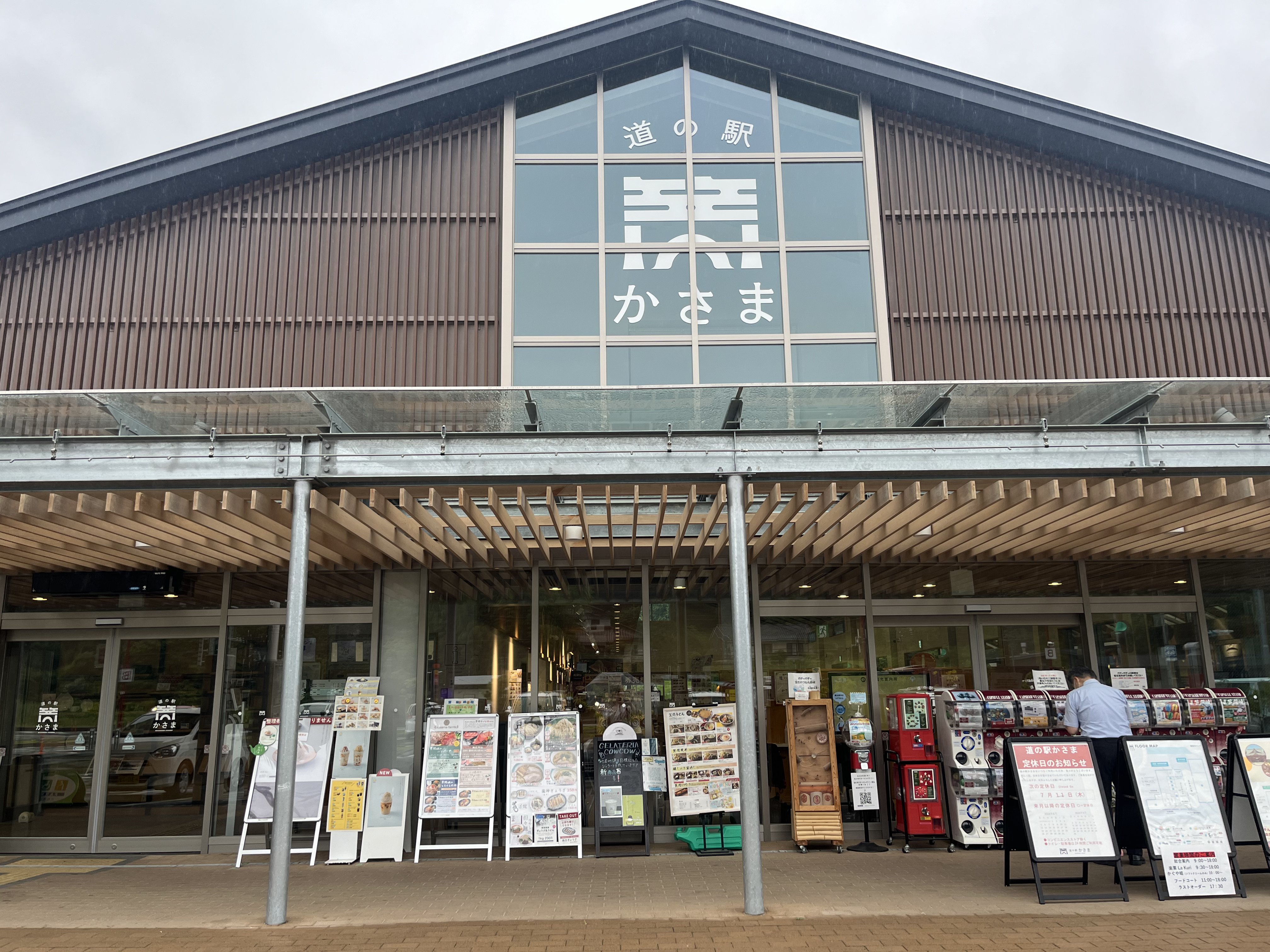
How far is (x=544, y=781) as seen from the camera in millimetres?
7477

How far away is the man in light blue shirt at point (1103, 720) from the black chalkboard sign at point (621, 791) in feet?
10.9

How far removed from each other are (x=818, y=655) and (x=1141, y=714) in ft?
8.57

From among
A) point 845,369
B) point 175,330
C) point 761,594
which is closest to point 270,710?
point 175,330

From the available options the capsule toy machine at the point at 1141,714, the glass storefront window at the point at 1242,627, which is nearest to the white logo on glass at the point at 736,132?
the glass storefront window at the point at 1242,627

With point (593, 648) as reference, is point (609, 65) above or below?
above

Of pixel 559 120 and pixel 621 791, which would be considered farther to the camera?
pixel 559 120

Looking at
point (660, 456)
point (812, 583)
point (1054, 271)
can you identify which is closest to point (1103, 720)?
point (812, 583)

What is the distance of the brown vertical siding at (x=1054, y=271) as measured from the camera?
917 cm

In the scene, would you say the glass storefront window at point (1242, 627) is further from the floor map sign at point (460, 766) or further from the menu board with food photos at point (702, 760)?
the floor map sign at point (460, 766)

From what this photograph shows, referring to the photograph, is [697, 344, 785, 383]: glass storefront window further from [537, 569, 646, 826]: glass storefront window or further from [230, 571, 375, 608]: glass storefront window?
[230, 571, 375, 608]: glass storefront window

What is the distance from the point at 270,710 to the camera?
8.36m

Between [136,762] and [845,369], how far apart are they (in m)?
7.50

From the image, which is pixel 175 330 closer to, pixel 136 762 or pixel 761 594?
pixel 136 762

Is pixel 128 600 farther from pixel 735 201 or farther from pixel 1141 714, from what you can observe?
pixel 1141 714
